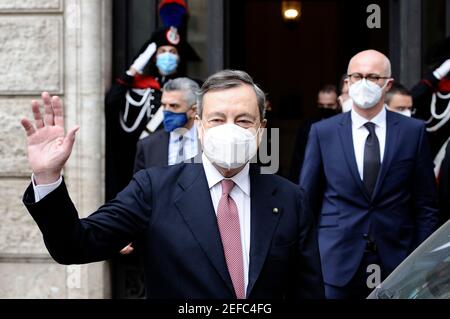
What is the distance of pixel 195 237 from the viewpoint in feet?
11.3

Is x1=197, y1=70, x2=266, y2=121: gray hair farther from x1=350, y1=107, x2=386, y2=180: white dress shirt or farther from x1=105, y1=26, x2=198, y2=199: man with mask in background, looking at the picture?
x1=105, y1=26, x2=198, y2=199: man with mask in background

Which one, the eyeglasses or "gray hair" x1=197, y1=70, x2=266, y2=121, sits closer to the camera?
"gray hair" x1=197, y1=70, x2=266, y2=121

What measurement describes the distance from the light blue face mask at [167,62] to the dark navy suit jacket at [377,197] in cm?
195

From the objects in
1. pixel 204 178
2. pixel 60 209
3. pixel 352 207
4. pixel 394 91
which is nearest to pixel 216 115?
pixel 204 178

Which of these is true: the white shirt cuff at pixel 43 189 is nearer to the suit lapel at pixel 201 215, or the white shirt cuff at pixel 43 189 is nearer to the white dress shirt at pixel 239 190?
the suit lapel at pixel 201 215

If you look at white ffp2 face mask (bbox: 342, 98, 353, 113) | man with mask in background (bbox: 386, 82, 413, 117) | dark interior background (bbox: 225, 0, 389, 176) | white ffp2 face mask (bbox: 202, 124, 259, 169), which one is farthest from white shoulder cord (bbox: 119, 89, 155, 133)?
dark interior background (bbox: 225, 0, 389, 176)

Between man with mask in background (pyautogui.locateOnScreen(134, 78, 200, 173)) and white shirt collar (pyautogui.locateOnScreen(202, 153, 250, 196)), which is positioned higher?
man with mask in background (pyautogui.locateOnScreen(134, 78, 200, 173))

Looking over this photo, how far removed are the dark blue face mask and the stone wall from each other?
1.04 m

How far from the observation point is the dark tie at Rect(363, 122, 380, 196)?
593 cm

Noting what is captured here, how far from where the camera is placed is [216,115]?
3523 mm

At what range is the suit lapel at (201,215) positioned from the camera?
3.42 metres

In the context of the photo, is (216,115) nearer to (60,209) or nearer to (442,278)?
(60,209)

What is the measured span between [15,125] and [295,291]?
4.71 meters

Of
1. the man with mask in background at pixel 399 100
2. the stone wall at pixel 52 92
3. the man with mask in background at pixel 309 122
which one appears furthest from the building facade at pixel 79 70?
the man with mask in background at pixel 399 100
